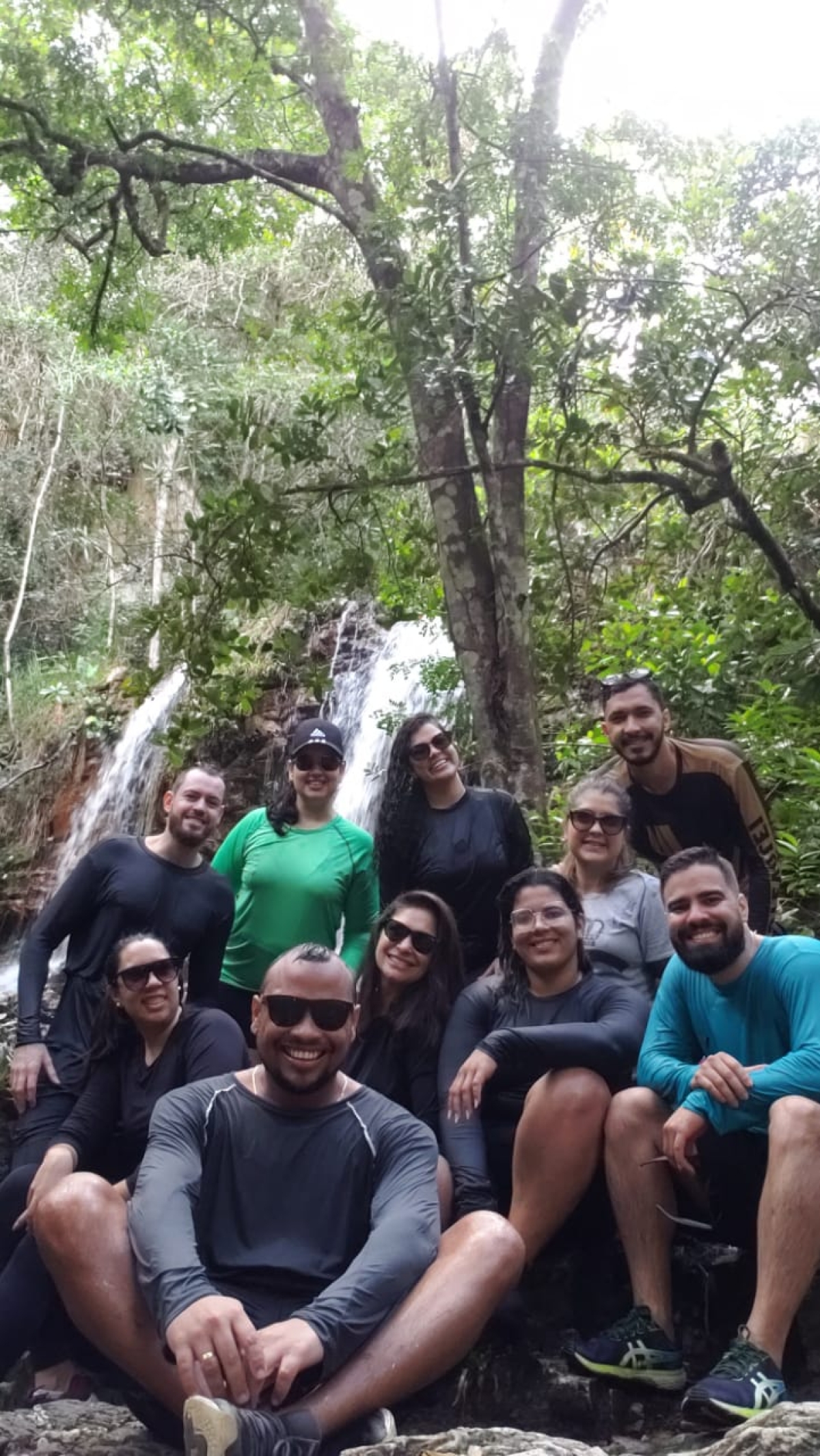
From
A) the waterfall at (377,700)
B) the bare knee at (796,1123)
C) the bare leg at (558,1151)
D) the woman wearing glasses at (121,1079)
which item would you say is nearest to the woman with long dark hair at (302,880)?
the woman wearing glasses at (121,1079)

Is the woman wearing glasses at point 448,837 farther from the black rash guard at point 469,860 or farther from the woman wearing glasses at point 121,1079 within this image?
the woman wearing glasses at point 121,1079

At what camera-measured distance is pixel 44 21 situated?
7898 millimetres

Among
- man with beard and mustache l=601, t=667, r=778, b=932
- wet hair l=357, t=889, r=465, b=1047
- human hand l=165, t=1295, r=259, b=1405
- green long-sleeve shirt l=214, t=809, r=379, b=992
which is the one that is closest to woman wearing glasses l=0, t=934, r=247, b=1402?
wet hair l=357, t=889, r=465, b=1047

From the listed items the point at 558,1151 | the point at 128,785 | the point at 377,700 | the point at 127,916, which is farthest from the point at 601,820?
the point at 128,785

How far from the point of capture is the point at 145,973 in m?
3.90

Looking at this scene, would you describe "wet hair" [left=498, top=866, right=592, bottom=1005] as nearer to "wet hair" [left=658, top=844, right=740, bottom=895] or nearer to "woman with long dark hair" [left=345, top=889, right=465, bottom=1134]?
"woman with long dark hair" [left=345, top=889, right=465, bottom=1134]

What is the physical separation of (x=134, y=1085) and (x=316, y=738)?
150 centimetres

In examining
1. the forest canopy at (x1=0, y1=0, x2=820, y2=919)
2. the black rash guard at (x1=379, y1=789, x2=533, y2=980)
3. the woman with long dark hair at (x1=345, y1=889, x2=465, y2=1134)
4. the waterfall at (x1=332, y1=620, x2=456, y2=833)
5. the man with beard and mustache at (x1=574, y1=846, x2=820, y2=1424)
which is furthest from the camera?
the waterfall at (x1=332, y1=620, x2=456, y2=833)

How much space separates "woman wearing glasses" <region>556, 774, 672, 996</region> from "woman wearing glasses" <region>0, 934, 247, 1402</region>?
132cm

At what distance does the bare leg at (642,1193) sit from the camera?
3.63 meters

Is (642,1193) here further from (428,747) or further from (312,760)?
(312,760)

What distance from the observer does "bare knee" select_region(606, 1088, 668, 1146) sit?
369 cm

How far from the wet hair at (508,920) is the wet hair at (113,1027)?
1148 mm

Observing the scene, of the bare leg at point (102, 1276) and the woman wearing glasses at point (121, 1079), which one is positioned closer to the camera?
the bare leg at point (102, 1276)
